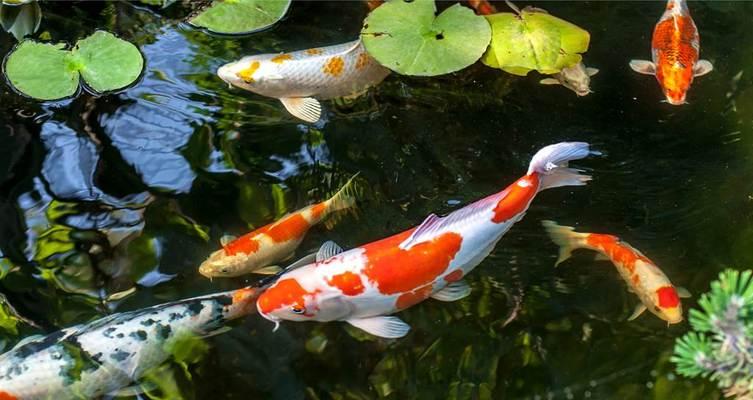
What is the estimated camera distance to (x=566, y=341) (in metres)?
2.39

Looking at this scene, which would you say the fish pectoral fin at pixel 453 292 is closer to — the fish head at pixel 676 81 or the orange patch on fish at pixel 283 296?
the orange patch on fish at pixel 283 296

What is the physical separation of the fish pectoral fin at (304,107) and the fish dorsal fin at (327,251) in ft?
2.12

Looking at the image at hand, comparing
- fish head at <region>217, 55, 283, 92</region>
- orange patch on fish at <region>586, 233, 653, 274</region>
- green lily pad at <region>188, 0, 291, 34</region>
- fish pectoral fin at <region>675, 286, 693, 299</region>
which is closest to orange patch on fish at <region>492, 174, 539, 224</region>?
orange patch on fish at <region>586, 233, 653, 274</region>

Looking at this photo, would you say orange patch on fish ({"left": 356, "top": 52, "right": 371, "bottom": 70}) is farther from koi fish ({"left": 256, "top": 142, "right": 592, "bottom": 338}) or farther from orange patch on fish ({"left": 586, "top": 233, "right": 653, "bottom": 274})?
orange patch on fish ({"left": 586, "top": 233, "right": 653, "bottom": 274})

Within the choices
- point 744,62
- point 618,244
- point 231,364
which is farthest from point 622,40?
point 231,364

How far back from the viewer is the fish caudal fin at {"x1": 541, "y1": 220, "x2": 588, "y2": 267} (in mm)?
2541

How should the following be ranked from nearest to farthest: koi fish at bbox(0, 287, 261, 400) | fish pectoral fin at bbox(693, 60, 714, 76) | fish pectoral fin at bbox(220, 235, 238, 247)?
koi fish at bbox(0, 287, 261, 400) < fish pectoral fin at bbox(220, 235, 238, 247) < fish pectoral fin at bbox(693, 60, 714, 76)

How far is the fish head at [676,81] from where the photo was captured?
9.25ft

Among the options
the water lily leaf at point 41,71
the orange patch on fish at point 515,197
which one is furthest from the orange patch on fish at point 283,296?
the water lily leaf at point 41,71

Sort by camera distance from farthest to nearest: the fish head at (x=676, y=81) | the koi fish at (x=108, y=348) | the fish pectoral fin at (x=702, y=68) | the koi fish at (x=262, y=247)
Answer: the fish pectoral fin at (x=702, y=68) < the fish head at (x=676, y=81) < the koi fish at (x=262, y=247) < the koi fish at (x=108, y=348)

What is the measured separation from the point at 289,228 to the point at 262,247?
117 mm

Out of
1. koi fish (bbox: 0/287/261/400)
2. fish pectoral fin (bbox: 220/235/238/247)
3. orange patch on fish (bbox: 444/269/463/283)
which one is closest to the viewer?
koi fish (bbox: 0/287/261/400)

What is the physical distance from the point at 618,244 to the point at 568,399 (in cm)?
54

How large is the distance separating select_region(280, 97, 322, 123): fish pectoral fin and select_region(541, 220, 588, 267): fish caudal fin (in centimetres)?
95
